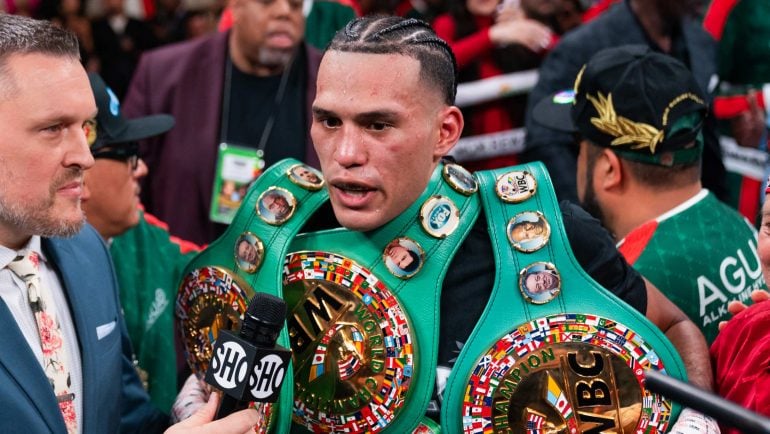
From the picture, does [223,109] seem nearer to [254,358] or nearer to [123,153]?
[123,153]

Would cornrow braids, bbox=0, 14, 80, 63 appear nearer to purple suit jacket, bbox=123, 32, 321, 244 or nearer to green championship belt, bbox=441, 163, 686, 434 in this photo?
green championship belt, bbox=441, 163, 686, 434

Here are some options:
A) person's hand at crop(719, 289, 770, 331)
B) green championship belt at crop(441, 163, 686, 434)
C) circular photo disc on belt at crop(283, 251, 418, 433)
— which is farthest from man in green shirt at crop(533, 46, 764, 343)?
circular photo disc on belt at crop(283, 251, 418, 433)

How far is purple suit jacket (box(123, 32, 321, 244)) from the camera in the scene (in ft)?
13.2

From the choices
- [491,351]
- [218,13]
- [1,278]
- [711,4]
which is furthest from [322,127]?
[218,13]

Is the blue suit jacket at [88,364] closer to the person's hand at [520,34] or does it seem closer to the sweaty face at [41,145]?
the sweaty face at [41,145]

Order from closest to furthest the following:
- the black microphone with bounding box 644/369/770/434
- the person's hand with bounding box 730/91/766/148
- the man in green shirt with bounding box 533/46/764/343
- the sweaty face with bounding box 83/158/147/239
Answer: the black microphone with bounding box 644/369/770/434, the man in green shirt with bounding box 533/46/764/343, the sweaty face with bounding box 83/158/147/239, the person's hand with bounding box 730/91/766/148

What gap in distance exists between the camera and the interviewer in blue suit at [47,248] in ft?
6.50

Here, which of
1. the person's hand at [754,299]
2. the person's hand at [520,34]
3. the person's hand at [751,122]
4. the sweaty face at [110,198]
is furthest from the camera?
the person's hand at [520,34]

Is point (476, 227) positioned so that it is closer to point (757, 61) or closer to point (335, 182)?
point (335, 182)

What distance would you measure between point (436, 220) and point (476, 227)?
11 centimetres

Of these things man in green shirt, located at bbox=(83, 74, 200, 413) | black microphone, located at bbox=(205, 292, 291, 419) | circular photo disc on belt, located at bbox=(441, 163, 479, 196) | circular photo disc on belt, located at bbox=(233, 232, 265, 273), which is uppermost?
circular photo disc on belt, located at bbox=(441, 163, 479, 196)

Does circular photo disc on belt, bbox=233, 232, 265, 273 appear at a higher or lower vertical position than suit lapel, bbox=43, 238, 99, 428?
higher

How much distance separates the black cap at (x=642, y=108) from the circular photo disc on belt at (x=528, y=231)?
74 centimetres

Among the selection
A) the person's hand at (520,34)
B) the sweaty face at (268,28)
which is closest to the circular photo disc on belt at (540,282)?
the sweaty face at (268,28)
